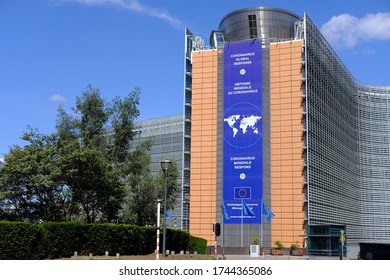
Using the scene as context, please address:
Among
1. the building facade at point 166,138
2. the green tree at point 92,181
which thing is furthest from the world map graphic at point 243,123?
the building facade at point 166,138

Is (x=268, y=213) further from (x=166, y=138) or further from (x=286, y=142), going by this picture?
(x=166, y=138)

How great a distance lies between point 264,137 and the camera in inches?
2992

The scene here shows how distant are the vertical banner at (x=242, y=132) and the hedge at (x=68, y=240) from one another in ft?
95.4

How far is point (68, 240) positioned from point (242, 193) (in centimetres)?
4097

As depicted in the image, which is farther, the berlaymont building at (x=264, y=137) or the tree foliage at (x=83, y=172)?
the berlaymont building at (x=264, y=137)

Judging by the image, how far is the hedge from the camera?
1250 inches

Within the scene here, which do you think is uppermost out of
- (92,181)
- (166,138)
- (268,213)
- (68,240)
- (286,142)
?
(166,138)

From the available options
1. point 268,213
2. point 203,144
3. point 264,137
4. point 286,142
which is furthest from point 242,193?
point 203,144

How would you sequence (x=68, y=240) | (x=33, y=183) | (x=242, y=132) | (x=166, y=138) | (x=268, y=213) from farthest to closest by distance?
(x=166, y=138) → (x=242, y=132) → (x=268, y=213) → (x=33, y=183) → (x=68, y=240)

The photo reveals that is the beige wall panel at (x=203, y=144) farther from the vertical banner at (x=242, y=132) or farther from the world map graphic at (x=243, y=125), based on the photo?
the world map graphic at (x=243, y=125)

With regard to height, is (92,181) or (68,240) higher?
(92,181)

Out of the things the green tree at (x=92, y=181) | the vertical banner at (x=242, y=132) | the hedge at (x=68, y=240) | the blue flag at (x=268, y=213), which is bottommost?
the hedge at (x=68, y=240)

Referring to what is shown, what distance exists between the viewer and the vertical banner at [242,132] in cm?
7438

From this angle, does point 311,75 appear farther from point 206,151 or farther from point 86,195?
point 86,195
